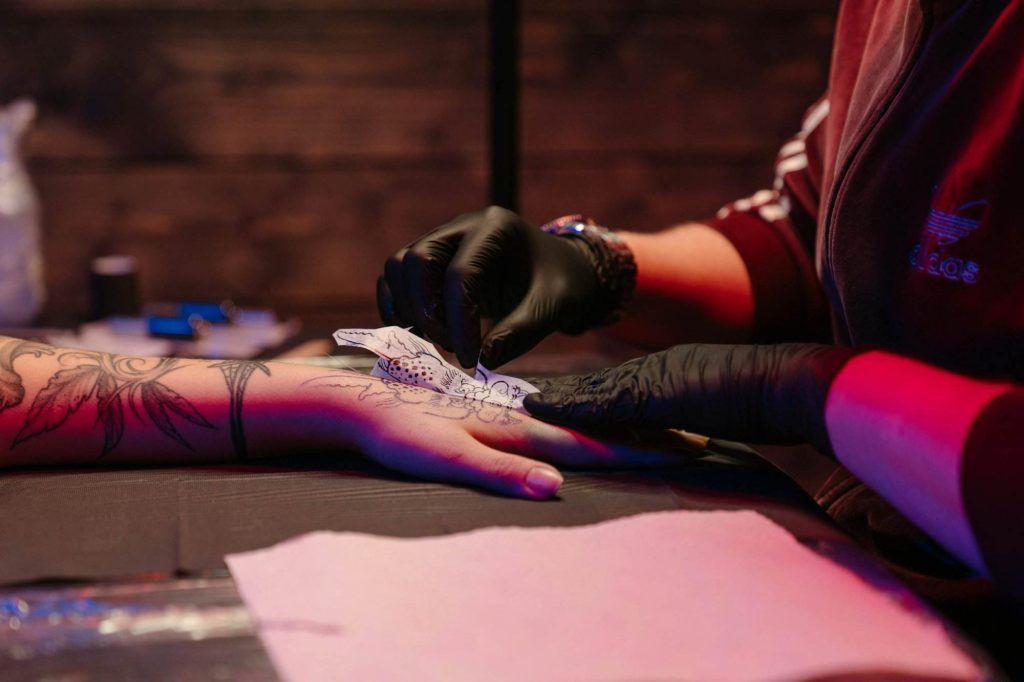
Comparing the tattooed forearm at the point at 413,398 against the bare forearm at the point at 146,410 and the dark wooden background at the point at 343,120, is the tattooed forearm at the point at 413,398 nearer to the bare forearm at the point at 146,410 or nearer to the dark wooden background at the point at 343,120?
the bare forearm at the point at 146,410

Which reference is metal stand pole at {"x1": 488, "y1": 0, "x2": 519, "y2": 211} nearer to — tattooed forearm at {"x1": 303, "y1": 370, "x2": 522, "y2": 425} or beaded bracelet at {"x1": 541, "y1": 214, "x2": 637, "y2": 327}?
beaded bracelet at {"x1": 541, "y1": 214, "x2": 637, "y2": 327}

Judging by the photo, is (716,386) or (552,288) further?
(552,288)

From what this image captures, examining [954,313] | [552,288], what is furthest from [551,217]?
[954,313]

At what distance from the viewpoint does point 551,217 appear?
6.58 feet

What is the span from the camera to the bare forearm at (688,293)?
1124 mm

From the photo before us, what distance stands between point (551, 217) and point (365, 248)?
41 centimetres

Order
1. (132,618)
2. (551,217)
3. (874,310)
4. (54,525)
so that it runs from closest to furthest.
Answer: (132,618), (54,525), (874,310), (551,217)

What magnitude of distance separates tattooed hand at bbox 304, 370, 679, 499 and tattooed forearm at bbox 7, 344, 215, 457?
0.11 meters

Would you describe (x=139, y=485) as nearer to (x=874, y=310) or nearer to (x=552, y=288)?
(x=552, y=288)

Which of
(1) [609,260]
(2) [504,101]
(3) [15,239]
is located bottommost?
(3) [15,239]

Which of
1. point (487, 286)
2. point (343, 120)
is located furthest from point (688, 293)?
point (343, 120)

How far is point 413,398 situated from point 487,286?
7.5 inches

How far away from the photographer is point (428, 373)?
80 centimetres

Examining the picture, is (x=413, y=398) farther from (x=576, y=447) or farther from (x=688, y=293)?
(x=688, y=293)
